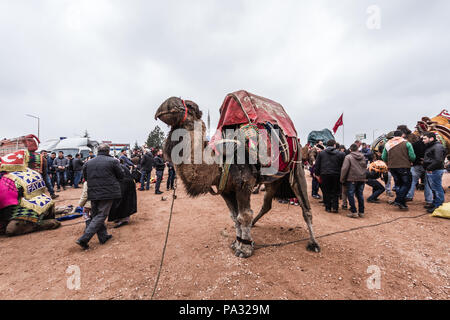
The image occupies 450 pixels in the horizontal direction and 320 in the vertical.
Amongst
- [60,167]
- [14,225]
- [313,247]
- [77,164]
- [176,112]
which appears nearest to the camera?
[176,112]

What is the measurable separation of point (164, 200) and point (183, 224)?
3.19 meters

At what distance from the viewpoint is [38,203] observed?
14.7 ft

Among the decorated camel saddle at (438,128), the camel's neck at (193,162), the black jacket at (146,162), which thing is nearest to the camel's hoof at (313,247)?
the camel's neck at (193,162)

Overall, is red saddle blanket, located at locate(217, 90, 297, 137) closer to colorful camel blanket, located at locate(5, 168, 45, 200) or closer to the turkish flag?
colorful camel blanket, located at locate(5, 168, 45, 200)

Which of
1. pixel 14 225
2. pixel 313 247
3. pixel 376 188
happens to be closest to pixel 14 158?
pixel 14 225

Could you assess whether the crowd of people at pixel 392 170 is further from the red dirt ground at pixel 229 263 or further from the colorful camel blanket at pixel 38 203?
the colorful camel blanket at pixel 38 203

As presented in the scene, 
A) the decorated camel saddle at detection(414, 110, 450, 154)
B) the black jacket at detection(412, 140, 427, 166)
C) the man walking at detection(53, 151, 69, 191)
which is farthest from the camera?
the man walking at detection(53, 151, 69, 191)

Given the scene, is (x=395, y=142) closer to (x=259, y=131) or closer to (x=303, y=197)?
(x=303, y=197)

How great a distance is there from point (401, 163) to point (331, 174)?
1.95 m

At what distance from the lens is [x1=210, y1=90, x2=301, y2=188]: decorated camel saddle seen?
288cm

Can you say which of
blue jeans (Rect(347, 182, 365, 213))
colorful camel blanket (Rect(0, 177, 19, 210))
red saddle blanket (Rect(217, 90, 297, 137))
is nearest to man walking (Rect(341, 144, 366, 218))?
blue jeans (Rect(347, 182, 365, 213))

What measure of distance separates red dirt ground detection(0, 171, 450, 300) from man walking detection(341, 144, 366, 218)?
1.63 feet
